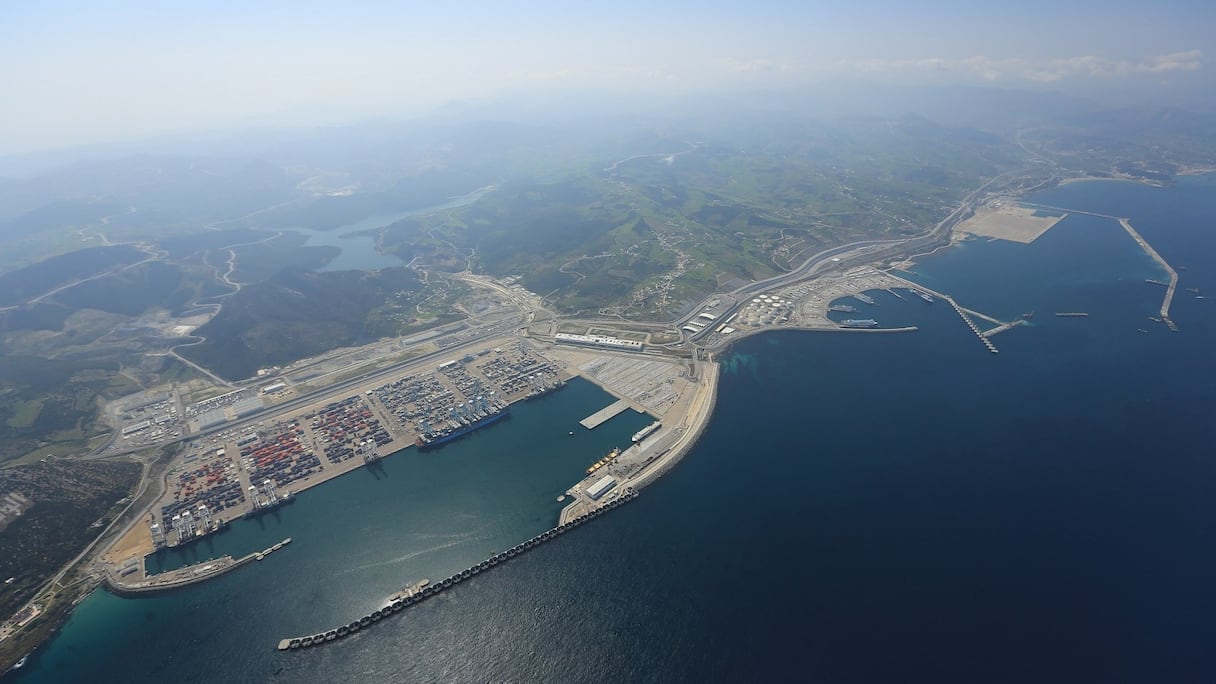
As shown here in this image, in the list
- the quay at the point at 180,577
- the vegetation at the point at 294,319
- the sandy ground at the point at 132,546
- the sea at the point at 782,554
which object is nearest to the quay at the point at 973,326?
the sea at the point at 782,554

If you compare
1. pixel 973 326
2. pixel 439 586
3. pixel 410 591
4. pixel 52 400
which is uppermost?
pixel 973 326

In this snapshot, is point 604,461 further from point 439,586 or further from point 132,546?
point 132,546

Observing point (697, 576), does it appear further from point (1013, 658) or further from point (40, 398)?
point (40, 398)

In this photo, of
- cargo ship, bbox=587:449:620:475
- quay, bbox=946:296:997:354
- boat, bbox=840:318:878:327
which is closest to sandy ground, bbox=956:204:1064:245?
quay, bbox=946:296:997:354

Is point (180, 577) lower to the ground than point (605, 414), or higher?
lower

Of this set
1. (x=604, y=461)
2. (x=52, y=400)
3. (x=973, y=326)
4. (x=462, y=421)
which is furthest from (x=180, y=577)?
(x=973, y=326)

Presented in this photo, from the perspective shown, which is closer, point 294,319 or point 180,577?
point 180,577
